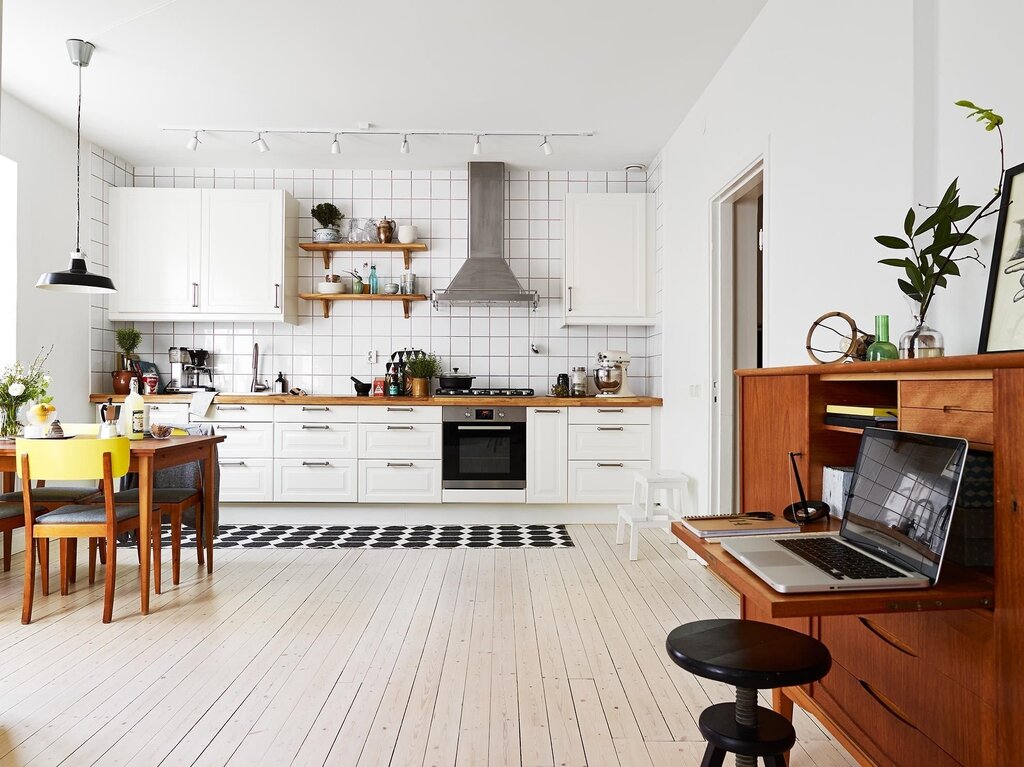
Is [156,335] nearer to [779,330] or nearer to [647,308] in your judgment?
[647,308]

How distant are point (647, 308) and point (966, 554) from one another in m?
4.05

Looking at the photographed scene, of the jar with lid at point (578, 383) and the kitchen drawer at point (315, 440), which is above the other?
the jar with lid at point (578, 383)

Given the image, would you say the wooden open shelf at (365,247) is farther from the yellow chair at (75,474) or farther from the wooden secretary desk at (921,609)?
the wooden secretary desk at (921,609)

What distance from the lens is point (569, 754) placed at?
1977 mm

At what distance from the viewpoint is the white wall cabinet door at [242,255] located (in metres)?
5.34

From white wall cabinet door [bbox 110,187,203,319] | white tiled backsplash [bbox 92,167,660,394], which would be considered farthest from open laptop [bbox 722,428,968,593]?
white wall cabinet door [bbox 110,187,203,319]

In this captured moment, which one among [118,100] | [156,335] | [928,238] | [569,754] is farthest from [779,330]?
[156,335]

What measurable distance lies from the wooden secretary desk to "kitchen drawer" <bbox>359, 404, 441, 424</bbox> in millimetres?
3169

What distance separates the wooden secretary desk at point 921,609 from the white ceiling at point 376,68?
82.9 inches

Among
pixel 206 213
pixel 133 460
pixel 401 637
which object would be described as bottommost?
pixel 401 637

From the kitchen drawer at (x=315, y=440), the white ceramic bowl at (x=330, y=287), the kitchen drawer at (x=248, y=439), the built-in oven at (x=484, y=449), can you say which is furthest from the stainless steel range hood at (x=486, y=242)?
the kitchen drawer at (x=248, y=439)

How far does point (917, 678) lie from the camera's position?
5.19ft

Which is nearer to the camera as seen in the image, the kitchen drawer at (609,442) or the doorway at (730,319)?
the doorway at (730,319)

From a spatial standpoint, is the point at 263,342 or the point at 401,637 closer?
the point at 401,637
